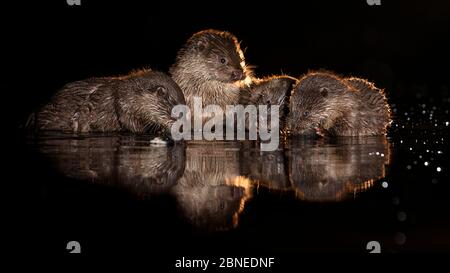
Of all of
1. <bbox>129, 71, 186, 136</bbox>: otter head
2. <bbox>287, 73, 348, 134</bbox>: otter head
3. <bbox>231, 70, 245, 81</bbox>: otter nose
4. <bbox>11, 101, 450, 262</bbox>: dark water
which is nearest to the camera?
<bbox>11, 101, 450, 262</bbox>: dark water

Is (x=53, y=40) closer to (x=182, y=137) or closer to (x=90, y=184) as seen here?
(x=182, y=137)

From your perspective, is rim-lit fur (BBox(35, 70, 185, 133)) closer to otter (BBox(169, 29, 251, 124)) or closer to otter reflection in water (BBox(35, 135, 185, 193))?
otter (BBox(169, 29, 251, 124))

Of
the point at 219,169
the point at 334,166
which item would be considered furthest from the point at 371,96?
the point at 219,169

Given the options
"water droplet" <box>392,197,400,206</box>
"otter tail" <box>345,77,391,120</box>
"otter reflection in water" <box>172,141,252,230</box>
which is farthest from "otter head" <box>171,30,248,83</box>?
"water droplet" <box>392,197,400,206</box>

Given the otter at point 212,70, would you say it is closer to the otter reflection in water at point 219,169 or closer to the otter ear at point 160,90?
the otter ear at point 160,90

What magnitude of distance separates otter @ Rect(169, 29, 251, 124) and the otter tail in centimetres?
191

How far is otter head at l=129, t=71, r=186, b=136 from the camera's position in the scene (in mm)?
10656

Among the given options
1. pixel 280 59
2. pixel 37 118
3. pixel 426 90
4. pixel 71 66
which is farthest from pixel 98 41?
pixel 426 90

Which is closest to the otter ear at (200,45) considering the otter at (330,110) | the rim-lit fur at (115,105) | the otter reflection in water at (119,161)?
the rim-lit fur at (115,105)

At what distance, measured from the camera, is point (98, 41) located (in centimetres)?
2178

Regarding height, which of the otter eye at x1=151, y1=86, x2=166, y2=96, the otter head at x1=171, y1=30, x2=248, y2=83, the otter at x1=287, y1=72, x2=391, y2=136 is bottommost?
the otter at x1=287, y1=72, x2=391, y2=136

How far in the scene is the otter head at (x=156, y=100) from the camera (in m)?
10.7

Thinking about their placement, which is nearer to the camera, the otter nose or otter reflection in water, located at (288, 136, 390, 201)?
otter reflection in water, located at (288, 136, 390, 201)

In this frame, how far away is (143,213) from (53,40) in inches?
621
